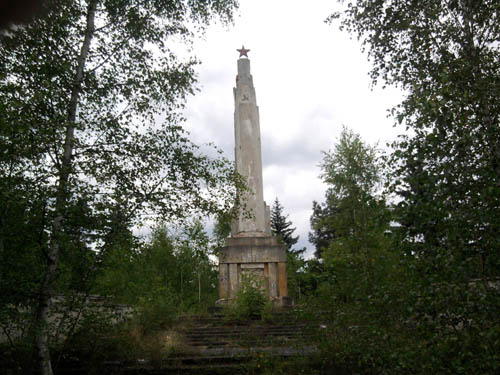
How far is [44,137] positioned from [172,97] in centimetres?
251

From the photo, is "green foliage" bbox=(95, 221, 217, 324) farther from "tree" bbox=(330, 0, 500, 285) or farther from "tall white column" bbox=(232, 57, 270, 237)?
"tree" bbox=(330, 0, 500, 285)

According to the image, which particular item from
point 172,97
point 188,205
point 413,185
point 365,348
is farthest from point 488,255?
point 172,97

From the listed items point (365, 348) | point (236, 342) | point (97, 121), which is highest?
point (97, 121)

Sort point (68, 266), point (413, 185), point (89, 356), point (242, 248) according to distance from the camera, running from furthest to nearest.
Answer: point (242, 248) → point (89, 356) → point (68, 266) → point (413, 185)

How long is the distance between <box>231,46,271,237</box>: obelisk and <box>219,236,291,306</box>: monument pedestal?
61 centimetres

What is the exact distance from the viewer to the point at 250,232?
587 inches

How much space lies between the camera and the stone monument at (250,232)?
14.1 m

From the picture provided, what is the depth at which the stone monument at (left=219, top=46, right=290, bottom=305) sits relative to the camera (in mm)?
14070

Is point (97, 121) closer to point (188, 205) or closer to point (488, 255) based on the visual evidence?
point (188, 205)

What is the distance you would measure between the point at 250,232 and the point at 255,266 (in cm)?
126

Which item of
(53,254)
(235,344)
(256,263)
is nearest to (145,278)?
(235,344)

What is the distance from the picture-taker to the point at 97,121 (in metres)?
6.42

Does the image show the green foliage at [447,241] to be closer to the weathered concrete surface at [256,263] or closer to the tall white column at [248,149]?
the weathered concrete surface at [256,263]

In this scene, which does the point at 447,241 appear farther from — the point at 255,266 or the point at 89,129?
the point at 255,266
